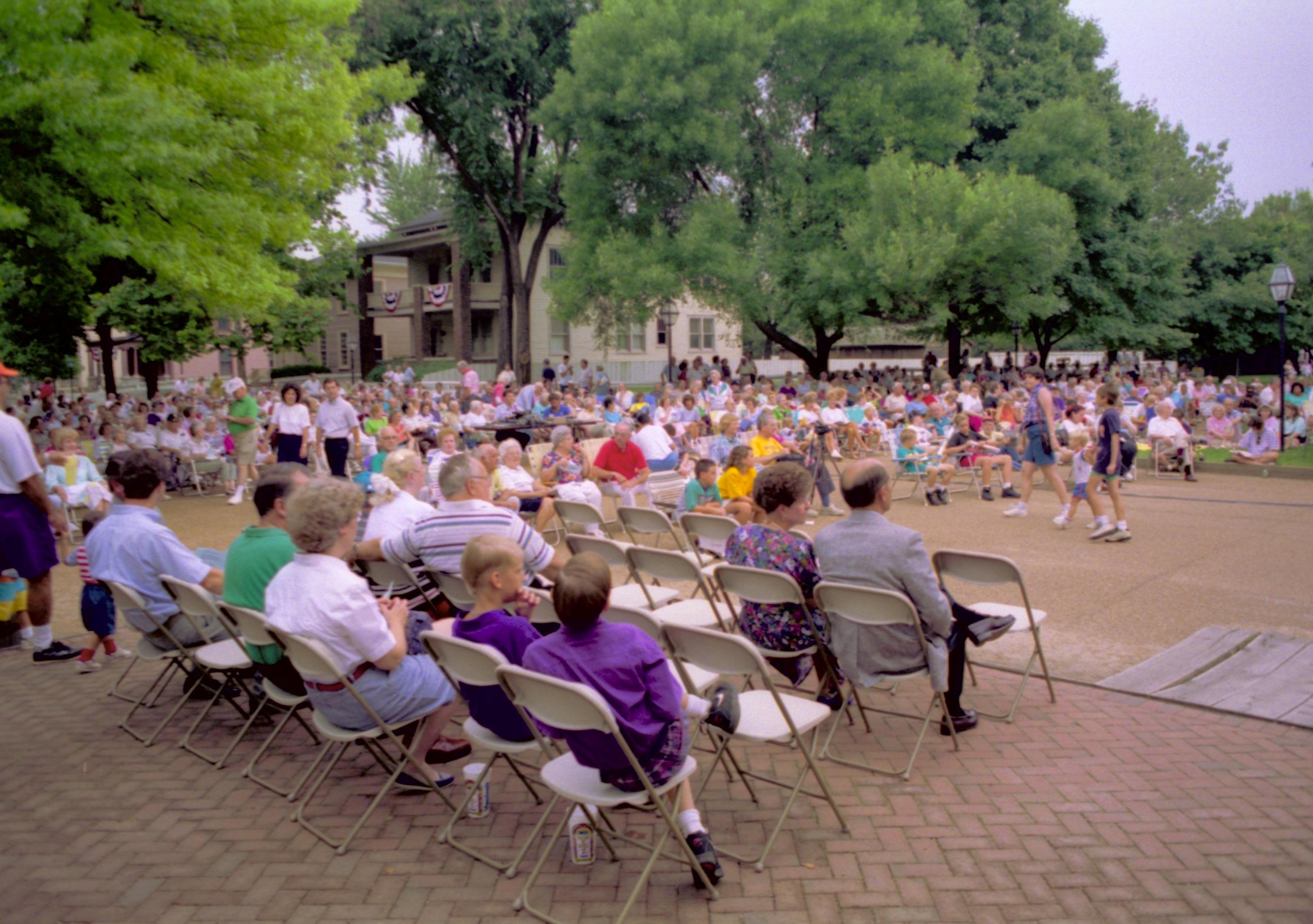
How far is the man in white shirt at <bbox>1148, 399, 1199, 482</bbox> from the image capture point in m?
13.4

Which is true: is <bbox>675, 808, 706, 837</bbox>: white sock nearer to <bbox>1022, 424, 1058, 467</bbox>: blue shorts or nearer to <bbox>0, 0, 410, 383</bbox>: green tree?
<bbox>0, 0, 410, 383</bbox>: green tree

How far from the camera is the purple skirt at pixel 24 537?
5.89 meters

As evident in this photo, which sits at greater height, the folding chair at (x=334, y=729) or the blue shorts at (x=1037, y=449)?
the blue shorts at (x=1037, y=449)

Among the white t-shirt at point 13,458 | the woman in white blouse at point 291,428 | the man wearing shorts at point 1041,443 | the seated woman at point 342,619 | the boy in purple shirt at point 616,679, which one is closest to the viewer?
the boy in purple shirt at point 616,679

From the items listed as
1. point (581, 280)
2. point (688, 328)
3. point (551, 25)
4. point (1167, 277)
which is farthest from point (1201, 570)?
point (688, 328)

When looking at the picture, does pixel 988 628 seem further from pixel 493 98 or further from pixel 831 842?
pixel 493 98

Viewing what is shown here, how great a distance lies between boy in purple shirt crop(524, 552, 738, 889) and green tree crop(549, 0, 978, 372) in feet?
70.1

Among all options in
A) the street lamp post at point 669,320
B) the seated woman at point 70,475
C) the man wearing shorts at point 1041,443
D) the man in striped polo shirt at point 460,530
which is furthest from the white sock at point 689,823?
the street lamp post at point 669,320

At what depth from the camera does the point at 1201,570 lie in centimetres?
766

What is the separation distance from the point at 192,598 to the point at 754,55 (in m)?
23.1

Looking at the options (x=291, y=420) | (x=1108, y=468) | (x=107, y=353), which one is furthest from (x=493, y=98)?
(x=1108, y=468)

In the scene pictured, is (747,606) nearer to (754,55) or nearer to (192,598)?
(192,598)

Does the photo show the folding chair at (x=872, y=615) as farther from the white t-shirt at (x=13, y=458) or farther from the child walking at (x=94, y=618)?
the white t-shirt at (x=13, y=458)

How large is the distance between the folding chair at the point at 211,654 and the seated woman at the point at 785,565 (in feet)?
8.03
